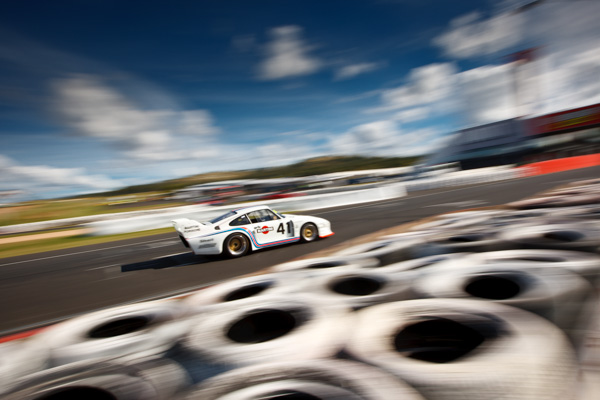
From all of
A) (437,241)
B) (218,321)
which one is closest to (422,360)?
(218,321)

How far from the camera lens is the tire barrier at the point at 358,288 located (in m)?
3.25

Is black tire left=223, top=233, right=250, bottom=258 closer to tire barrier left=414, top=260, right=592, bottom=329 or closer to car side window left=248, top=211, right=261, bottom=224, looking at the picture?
car side window left=248, top=211, right=261, bottom=224

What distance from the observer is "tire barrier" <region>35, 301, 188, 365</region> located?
9.07ft

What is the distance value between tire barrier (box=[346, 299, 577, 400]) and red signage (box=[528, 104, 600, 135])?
172ft

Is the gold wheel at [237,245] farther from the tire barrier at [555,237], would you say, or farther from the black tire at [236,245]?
→ the tire barrier at [555,237]

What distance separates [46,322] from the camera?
4.19 metres

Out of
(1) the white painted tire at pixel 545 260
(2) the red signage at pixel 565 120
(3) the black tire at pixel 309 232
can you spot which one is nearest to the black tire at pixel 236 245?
(3) the black tire at pixel 309 232

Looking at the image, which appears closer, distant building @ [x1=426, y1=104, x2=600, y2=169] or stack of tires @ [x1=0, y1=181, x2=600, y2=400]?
stack of tires @ [x1=0, y1=181, x2=600, y2=400]

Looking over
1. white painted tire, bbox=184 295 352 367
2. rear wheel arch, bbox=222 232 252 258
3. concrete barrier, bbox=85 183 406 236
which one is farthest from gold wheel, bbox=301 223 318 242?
concrete barrier, bbox=85 183 406 236

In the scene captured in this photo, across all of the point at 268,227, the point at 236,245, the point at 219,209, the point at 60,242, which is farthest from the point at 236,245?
the point at 60,242

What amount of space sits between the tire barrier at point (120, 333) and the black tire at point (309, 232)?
404 cm

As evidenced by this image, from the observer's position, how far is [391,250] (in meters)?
5.32

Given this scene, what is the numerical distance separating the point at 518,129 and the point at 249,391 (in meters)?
57.0

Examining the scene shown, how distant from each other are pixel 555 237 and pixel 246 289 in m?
4.27
